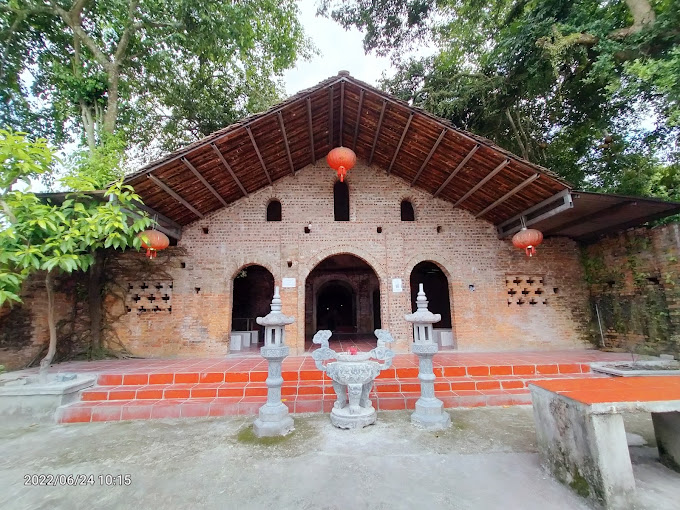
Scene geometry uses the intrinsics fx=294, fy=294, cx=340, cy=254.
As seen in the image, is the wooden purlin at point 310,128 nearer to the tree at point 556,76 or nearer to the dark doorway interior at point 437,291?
the tree at point 556,76

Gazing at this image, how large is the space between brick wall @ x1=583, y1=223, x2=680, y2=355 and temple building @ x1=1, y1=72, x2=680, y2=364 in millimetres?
297

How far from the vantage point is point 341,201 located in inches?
361

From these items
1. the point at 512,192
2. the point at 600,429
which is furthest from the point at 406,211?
the point at 600,429

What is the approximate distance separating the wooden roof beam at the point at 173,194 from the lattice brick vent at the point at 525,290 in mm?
7596

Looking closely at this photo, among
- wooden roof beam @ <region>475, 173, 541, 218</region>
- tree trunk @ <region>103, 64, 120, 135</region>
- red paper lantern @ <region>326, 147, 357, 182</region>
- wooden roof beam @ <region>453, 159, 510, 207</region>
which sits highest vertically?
tree trunk @ <region>103, 64, 120, 135</region>

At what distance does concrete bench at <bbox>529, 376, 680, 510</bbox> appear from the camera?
2076mm

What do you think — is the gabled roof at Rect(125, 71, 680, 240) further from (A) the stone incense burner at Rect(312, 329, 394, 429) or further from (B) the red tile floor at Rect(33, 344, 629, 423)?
(A) the stone incense burner at Rect(312, 329, 394, 429)

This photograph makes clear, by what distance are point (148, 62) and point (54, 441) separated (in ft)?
28.1

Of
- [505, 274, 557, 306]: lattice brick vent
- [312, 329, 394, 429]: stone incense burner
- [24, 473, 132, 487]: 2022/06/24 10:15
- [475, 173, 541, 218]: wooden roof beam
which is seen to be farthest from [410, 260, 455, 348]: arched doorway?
[24, 473, 132, 487]: 2022/06/24 10:15

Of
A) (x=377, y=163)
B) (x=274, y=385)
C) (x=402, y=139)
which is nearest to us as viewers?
(x=274, y=385)

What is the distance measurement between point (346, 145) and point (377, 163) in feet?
3.01

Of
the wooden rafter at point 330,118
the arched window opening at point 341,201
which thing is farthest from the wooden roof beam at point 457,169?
the wooden rafter at point 330,118

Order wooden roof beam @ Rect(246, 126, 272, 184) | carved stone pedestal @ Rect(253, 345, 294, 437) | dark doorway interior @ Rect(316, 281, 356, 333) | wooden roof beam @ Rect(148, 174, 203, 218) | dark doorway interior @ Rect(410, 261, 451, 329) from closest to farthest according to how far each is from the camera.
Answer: carved stone pedestal @ Rect(253, 345, 294, 437) < wooden roof beam @ Rect(148, 174, 203, 218) < wooden roof beam @ Rect(246, 126, 272, 184) < dark doorway interior @ Rect(410, 261, 451, 329) < dark doorway interior @ Rect(316, 281, 356, 333)

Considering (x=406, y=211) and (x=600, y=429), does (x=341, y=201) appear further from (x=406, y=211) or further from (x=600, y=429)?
(x=600, y=429)
